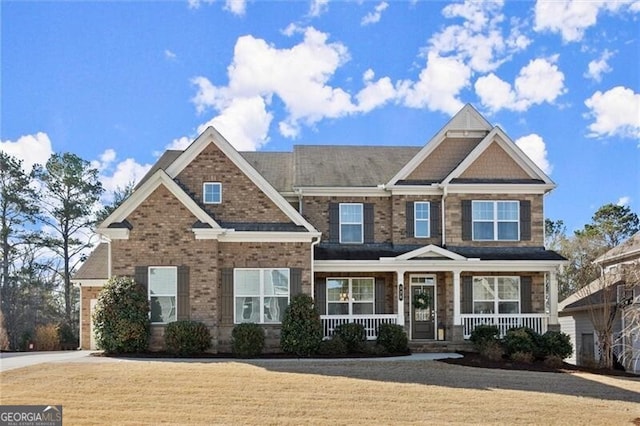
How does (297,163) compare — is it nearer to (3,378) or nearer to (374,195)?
(374,195)

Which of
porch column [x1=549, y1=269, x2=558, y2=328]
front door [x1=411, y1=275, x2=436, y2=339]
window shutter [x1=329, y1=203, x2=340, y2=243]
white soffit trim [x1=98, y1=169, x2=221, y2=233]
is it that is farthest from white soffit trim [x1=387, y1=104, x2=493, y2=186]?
white soffit trim [x1=98, y1=169, x2=221, y2=233]

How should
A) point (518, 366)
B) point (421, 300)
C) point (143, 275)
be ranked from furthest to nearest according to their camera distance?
point (421, 300) → point (143, 275) → point (518, 366)

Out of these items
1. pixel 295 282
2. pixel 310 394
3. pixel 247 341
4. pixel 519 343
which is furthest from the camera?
pixel 295 282

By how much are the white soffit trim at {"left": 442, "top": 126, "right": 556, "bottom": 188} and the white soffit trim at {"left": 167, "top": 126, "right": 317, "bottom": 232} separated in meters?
6.33

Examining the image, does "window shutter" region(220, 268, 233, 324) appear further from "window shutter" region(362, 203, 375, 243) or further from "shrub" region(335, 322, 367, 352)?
"window shutter" region(362, 203, 375, 243)

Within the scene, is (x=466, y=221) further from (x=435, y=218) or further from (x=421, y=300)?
(x=421, y=300)

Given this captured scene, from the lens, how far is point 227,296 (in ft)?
72.7

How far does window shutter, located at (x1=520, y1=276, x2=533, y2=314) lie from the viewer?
81.8ft

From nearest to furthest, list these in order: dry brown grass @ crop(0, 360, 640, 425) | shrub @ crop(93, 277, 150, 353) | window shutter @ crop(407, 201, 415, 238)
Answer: dry brown grass @ crop(0, 360, 640, 425) < shrub @ crop(93, 277, 150, 353) < window shutter @ crop(407, 201, 415, 238)

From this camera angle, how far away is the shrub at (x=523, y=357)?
21.0 m

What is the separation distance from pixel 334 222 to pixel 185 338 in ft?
24.5

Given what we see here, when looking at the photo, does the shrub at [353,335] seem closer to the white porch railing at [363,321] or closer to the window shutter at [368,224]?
the white porch railing at [363,321]

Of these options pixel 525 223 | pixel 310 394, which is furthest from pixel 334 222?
pixel 310 394

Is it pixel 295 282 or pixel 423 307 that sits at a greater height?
pixel 295 282
